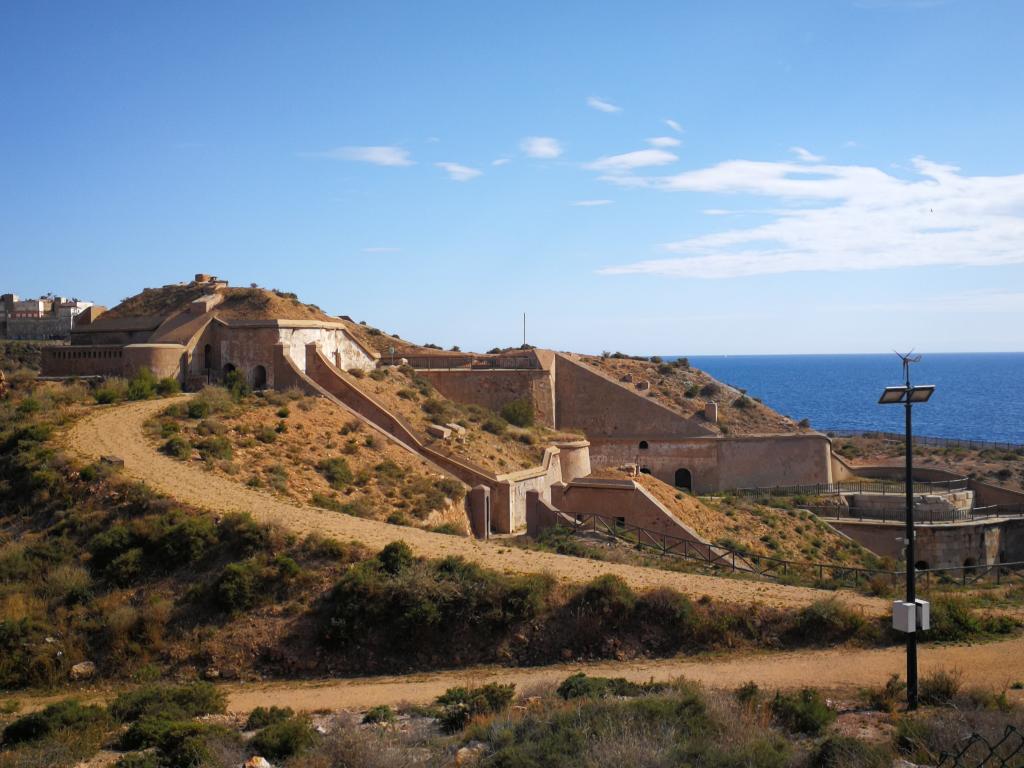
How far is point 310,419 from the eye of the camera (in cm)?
2505

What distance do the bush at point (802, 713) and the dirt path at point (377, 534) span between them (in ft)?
15.0

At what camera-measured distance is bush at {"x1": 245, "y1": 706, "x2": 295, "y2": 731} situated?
1146cm

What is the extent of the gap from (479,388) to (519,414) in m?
2.02

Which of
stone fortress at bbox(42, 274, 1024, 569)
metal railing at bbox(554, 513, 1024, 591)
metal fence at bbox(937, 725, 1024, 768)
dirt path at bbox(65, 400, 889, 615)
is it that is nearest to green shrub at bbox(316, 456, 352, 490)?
dirt path at bbox(65, 400, 889, 615)

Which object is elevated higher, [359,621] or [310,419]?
[310,419]

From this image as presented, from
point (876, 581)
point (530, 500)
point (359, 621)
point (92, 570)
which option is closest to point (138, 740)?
point (359, 621)

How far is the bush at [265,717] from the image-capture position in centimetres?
1146

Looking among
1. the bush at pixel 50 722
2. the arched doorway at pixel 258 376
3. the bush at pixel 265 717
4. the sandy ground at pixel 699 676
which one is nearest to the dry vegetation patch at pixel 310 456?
the arched doorway at pixel 258 376

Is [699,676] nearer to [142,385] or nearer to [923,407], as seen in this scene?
[142,385]

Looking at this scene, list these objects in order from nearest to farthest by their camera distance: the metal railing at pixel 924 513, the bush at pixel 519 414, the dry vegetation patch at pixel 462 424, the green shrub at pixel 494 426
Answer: the dry vegetation patch at pixel 462 424 < the metal railing at pixel 924 513 < the green shrub at pixel 494 426 < the bush at pixel 519 414

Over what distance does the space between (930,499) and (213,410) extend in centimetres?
2320

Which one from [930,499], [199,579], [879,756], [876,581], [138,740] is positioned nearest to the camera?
[879,756]

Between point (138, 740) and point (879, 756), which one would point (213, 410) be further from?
point (879, 756)

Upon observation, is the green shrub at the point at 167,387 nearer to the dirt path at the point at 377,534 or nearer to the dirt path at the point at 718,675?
the dirt path at the point at 377,534
